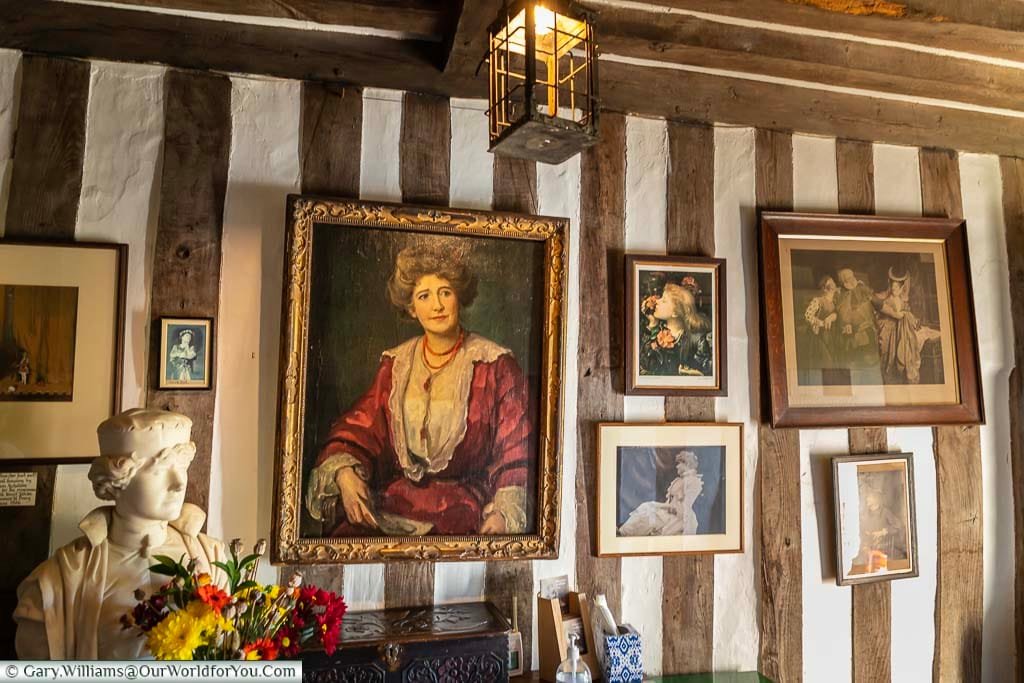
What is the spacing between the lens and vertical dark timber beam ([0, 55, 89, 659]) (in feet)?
6.52

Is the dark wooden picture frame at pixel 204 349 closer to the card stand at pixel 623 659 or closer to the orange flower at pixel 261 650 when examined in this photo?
the orange flower at pixel 261 650

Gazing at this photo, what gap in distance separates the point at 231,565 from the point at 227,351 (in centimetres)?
74

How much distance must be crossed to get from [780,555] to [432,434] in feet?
4.49

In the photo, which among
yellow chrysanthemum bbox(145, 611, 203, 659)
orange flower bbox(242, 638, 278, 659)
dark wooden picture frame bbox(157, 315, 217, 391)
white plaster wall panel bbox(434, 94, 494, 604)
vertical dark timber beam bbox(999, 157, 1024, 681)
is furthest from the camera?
vertical dark timber beam bbox(999, 157, 1024, 681)

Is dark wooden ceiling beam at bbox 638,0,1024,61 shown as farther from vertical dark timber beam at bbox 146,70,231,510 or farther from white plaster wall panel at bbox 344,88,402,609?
vertical dark timber beam at bbox 146,70,231,510

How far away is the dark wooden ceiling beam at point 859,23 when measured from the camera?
203 cm

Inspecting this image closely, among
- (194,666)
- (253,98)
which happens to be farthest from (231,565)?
(253,98)

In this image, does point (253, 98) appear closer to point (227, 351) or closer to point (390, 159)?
point (390, 159)

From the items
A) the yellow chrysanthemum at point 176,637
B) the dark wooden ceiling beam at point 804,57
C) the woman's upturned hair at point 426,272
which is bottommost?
the yellow chrysanthemum at point 176,637

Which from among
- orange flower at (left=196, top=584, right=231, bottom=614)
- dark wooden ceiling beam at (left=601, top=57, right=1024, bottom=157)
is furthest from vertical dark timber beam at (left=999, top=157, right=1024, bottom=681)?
→ orange flower at (left=196, top=584, right=231, bottom=614)

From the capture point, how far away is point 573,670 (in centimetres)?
201

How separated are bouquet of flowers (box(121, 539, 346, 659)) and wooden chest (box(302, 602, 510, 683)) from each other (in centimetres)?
20

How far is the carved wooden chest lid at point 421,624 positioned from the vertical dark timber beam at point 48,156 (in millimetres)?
911

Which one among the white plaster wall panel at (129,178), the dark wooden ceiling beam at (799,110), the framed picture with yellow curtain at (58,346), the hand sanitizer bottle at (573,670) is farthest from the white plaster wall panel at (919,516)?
the framed picture with yellow curtain at (58,346)
